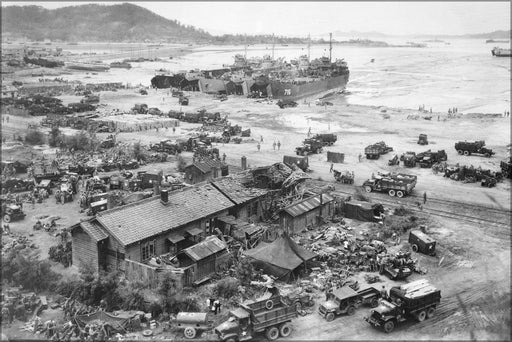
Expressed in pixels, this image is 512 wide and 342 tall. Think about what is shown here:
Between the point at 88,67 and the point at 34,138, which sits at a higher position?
the point at 88,67

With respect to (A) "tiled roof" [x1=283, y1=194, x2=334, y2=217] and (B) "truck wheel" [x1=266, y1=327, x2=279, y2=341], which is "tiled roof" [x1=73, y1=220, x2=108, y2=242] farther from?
(A) "tiled roof" [x1=283, y1=194, x2=334, y2=217]

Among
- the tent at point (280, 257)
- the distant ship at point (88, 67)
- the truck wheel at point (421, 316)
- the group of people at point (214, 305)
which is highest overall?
the distant ship at point (88, 67)

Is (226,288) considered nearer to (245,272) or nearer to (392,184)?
(245,272)

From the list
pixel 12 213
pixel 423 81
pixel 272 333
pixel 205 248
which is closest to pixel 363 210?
pixel 205 248

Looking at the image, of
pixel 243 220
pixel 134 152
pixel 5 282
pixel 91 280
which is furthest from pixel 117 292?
pixel 134 152

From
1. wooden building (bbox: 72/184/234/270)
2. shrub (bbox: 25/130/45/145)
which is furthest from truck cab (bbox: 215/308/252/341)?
shrub (bbox: 25/130/45/145)

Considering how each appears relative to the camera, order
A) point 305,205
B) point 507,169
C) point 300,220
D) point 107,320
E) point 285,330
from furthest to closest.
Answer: point 507,169
point 305,205
point 300,220
point 107,320
point 285,330

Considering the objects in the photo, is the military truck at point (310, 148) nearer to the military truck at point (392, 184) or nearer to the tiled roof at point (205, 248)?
the military truck at point (392, 184)

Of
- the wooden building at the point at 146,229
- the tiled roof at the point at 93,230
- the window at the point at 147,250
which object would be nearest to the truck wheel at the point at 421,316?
the wooden building at the point at 146,229

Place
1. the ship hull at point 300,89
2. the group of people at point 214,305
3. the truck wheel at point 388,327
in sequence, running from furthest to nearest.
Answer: the ship hull at point 300,89
the group of people at point 214,305
the truck wheel at point 388,327
